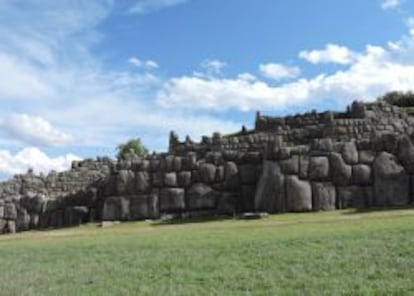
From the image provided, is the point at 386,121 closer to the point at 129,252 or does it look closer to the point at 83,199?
Result: the point at 83,199

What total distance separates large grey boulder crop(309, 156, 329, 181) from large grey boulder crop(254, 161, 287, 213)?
111cm

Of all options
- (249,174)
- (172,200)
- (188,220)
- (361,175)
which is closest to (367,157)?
(361,175)

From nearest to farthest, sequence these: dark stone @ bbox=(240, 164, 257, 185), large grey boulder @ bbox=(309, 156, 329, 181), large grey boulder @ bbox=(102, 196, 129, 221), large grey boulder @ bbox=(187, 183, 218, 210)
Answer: large grey boulder @ bbox=(309, 156, 329, 181) → large grey boulder @ bbox=(187, 183, 218, 210) → dark stone @ bbox=(240, 164, 257, 185) → large grey boulder @ bbox=(102, 196, 129, 221)

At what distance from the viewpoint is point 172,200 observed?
25.2m

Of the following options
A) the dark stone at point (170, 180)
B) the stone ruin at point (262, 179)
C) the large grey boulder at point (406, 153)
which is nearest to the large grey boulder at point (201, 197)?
the stone ruin at point (262, 179)

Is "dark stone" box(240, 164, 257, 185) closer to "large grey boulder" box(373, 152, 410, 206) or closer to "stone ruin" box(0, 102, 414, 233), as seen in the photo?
"stone ruin" box(0, 102, 414, 233)

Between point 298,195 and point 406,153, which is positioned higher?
point 406,153

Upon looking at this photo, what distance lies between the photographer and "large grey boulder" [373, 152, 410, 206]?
2248cm

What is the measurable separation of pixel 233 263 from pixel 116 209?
14819mm

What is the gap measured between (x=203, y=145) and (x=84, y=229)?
28.1 ft

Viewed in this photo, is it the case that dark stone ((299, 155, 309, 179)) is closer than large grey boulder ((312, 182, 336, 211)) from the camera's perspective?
No

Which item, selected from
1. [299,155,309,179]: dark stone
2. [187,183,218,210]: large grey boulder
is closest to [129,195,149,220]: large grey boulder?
[187,183,218,210]: large grey boulder

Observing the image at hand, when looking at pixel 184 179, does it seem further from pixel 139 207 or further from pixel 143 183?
pixel 139 207

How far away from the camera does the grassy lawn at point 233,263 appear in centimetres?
917
